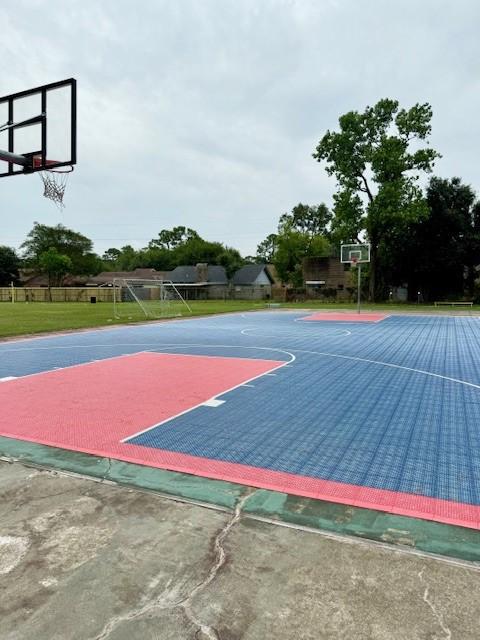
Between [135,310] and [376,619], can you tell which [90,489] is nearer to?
[376,619]

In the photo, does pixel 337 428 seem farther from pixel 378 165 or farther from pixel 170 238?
pixel 170 238

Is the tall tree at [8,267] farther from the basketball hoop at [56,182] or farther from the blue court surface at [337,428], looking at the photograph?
the basketball hoop at [56,182]

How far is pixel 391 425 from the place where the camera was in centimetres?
520

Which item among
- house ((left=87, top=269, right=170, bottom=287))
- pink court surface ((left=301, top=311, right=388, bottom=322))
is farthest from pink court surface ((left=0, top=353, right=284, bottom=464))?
house ((left=87, top=269, right=170, bottom=287))

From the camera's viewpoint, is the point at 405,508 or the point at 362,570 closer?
the point at 362,570

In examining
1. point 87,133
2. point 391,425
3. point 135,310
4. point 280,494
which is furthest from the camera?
point 135,310

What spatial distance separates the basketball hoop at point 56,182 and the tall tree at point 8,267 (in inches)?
2329

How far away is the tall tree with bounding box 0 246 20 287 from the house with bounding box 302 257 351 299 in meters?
40.2

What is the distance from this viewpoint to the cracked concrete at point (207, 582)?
6.91ft

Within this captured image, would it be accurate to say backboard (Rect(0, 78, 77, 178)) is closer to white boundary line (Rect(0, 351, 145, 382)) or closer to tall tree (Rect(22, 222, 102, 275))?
white boundary line (Rect(0, 351, 145, 382))

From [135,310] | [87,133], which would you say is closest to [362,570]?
[87,133]

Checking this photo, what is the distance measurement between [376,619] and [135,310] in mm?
25990

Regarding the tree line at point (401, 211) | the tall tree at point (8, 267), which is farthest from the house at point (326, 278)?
the tall tree at point (8, 267)

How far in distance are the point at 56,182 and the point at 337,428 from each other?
759cm
